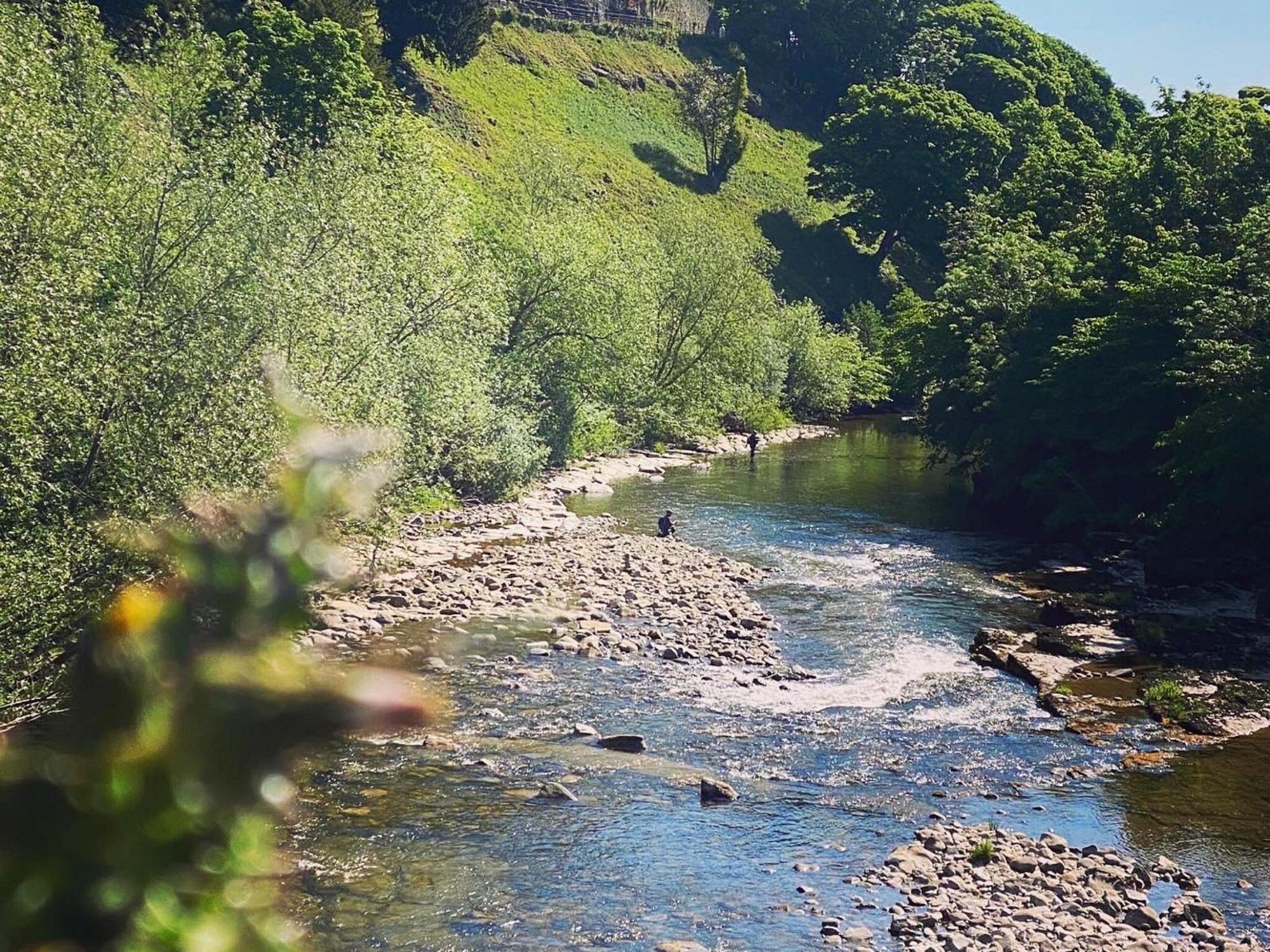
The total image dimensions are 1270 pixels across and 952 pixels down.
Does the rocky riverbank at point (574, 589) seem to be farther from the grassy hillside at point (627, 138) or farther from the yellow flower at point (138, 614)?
the grassy hillside at point (627, 138)

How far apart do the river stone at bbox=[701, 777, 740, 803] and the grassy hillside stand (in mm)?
79295

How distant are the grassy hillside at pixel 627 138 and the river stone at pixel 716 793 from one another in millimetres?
79295

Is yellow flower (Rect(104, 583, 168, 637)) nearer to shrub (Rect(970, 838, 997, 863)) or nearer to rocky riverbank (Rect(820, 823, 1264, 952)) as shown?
rocky riverbank (Rect(820, 823, 1264, 952))

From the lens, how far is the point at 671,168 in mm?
128375

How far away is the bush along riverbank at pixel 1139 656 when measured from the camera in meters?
29.0

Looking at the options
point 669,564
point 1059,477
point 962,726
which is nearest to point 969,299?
point 1059,477

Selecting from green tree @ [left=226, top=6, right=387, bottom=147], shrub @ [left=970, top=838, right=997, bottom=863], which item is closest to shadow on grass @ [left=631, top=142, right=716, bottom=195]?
green tree @ [left=226, top=6, right=387, bottom=147]

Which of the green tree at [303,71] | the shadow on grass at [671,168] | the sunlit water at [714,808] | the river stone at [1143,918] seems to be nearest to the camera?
the sunlit water at [714,808]

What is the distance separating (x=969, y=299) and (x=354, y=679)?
6564 cm

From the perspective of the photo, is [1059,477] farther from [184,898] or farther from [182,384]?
[184,898]

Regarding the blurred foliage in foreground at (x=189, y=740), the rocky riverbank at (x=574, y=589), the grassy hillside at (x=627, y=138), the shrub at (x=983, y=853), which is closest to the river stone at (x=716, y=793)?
the shrub at (x=983, y=853)

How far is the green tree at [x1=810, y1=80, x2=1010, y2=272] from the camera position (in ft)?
392

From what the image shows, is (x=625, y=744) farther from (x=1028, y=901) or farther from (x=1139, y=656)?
(x=1139, y=656)

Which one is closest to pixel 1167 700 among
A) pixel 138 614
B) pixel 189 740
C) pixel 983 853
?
pixel 983 853
